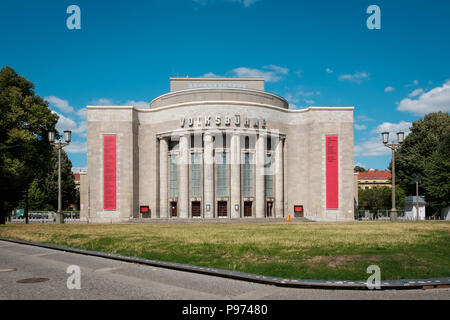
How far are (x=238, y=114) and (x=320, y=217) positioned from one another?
68.4 ft

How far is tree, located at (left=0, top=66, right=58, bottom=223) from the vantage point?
40000 millimetres

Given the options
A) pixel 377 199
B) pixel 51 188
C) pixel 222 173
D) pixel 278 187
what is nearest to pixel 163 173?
pixel 222 173

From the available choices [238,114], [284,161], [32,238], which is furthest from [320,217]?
[32,238]

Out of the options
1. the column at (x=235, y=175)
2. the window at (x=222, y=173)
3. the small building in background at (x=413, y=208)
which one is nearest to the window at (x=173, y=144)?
the window at (x=222, y=173)

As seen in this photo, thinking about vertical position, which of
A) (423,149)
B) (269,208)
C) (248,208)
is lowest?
(269,208)

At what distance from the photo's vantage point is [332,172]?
205ft

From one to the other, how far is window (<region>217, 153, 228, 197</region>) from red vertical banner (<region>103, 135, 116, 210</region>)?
16899mm

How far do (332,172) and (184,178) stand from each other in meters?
23.8

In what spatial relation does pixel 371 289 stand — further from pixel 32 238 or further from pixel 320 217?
pixel 320 217

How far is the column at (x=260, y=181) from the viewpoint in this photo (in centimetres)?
6144

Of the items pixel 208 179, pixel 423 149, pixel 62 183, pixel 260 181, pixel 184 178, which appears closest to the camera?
pixel 208 179

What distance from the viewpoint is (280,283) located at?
1010 centimetres

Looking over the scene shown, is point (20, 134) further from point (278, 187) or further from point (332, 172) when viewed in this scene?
point (332, 172)

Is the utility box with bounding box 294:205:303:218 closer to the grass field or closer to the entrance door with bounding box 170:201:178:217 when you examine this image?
the entrance door with bounding box 170:201:178:217
